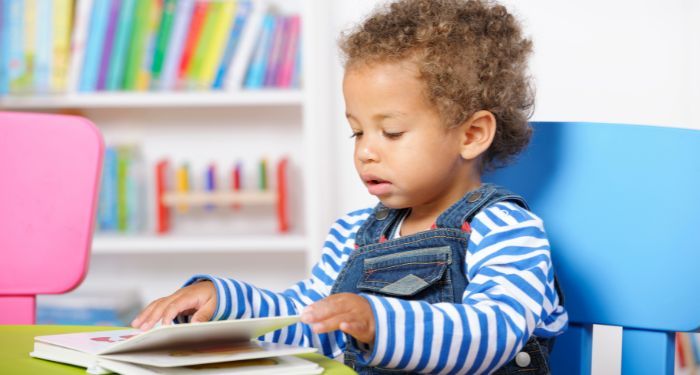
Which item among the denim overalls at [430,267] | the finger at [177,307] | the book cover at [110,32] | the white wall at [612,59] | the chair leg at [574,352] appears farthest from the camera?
the book cover at [110,32]

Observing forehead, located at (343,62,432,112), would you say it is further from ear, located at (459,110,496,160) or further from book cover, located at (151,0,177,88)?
book cover, located at (151,0,177,88)

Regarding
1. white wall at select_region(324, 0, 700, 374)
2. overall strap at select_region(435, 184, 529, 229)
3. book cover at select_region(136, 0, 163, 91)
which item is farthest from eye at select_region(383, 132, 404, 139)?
book cover at select_region(136, 0, 163, 91)

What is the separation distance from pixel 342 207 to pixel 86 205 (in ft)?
4.24

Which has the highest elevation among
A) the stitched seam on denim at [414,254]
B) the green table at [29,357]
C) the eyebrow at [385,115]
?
the eyebrow at [385,115]

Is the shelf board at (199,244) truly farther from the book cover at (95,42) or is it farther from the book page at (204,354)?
the book page at (204,354)

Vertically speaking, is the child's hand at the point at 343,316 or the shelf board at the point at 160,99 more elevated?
the shelf board at the point at 160,99

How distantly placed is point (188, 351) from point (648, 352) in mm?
609

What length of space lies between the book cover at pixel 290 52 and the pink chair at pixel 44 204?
114 cm

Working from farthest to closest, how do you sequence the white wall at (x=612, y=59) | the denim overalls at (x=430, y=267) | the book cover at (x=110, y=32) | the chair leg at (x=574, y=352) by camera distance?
the book cover at (x=110, y=32) < the white wall at (x=612, y=59) < the chair leg at (x=574, y=352) < the denim overalls at (x=430, y=267)

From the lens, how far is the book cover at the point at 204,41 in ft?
8.03

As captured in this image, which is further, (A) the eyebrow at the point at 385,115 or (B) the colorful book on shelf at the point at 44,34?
(B) the colorful book on shelf at the point at 44,34

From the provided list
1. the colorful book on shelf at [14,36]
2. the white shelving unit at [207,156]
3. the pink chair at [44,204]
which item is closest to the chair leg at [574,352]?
the pink chair at [44,204]

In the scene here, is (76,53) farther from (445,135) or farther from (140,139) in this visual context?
(445,135)

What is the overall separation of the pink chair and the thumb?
33 cm
